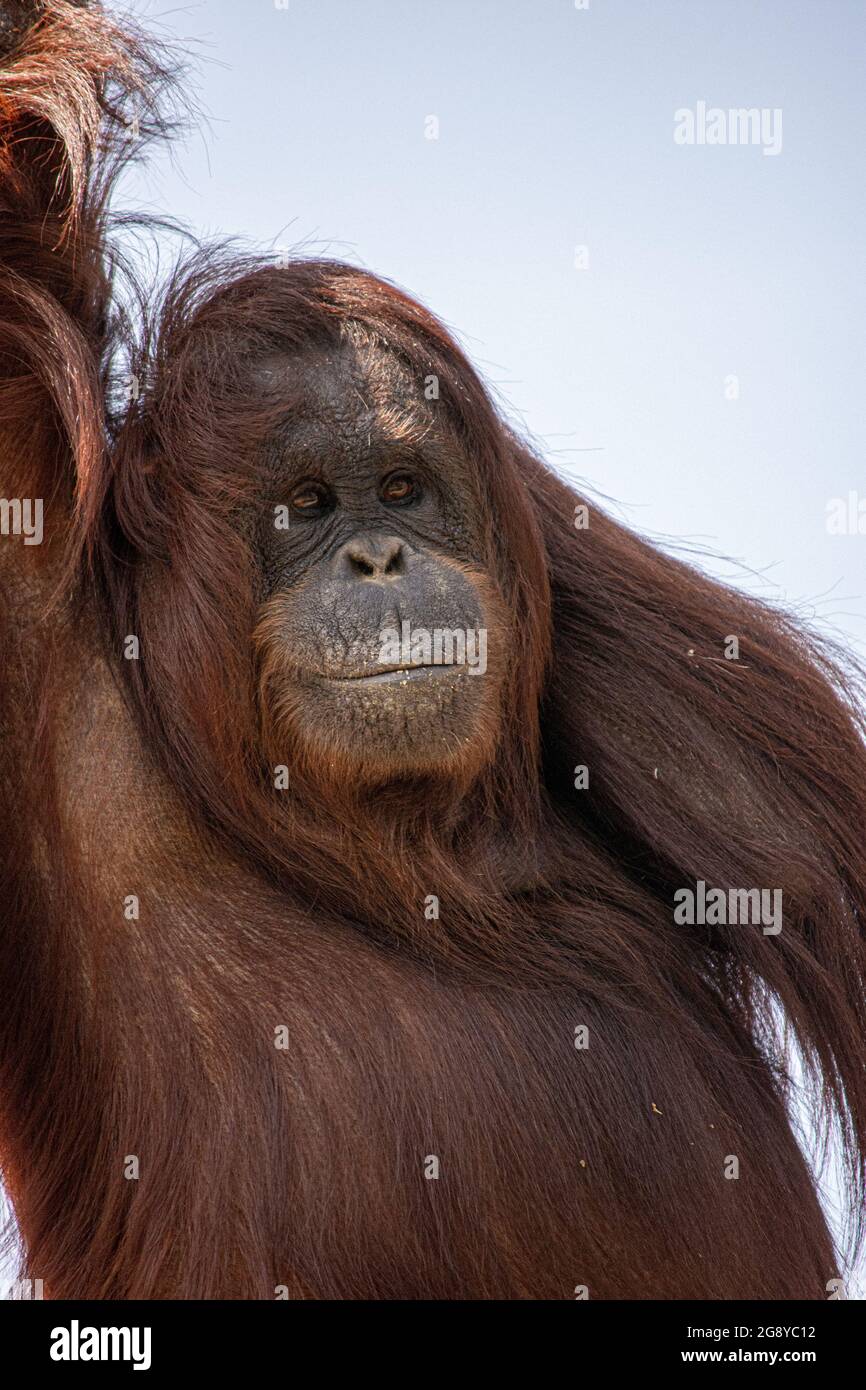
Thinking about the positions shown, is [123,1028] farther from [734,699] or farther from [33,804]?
[734,699]

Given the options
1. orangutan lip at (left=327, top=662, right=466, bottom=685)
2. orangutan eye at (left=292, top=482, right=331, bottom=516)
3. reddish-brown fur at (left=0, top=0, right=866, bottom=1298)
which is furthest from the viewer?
orangutan eye at (left=292, top=482, right=331, bottom=516)

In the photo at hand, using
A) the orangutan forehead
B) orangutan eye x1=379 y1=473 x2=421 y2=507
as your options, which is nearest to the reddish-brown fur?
the orangutan forehead

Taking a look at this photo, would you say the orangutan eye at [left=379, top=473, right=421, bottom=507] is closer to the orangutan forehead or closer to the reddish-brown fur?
the orangutan forehead

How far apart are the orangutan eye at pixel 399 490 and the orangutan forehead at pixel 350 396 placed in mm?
88

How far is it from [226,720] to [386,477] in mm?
726

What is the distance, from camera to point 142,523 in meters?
3.83

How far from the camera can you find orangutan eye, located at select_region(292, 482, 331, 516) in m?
3.90

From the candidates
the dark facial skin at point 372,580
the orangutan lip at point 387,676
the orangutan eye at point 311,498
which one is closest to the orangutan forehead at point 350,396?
the dark facial skin at point 372,580

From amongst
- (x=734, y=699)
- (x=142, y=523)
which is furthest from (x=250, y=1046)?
(x=734, y=699)

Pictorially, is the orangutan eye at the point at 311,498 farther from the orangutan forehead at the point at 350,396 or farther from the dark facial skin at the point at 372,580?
the orangutan forehead at the point at 350,396

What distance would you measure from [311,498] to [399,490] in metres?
0.23

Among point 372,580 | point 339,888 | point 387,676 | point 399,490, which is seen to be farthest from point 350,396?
point 339,888

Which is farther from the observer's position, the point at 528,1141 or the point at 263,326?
the point at 263,326

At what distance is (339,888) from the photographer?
12.4ft
